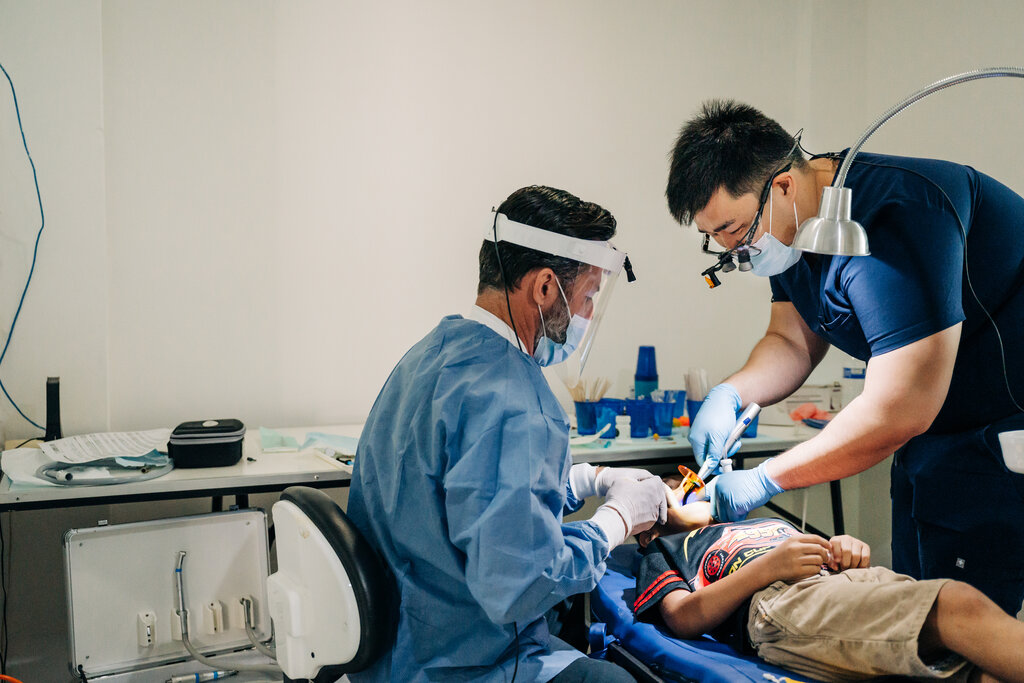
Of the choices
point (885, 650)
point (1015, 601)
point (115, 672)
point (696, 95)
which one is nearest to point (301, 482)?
point (115, 672)

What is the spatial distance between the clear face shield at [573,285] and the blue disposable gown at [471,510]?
13 centimetres

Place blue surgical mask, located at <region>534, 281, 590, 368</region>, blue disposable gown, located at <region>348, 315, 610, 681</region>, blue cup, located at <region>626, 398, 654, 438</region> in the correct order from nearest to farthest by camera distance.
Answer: blue disposable gown, located at <region>348, 315, 610, 681</region>
blue surgical mask, located at <region>534, 281, 590, 368</region>
blue cup, located at <region>626, 398, 654, 438</region>

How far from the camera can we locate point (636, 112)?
320cm

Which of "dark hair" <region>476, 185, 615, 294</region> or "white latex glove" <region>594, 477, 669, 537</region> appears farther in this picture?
"white latex glove" <region>594, 477, 669, 537</region>

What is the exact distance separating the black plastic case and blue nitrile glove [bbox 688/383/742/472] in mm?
1367

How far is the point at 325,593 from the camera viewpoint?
1.21 meters

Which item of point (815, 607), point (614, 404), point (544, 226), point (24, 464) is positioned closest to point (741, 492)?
point (815, 607)

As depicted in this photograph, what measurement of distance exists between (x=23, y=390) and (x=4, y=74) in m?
0.99

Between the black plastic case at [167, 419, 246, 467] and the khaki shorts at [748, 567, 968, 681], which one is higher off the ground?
the black plastic case at [167, 419, 246, 467]

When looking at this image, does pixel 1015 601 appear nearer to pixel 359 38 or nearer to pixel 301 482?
pixel 301 482

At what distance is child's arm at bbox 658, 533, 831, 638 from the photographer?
5.52 feet

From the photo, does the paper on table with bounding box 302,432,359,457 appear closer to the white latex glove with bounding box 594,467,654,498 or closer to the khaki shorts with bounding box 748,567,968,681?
the white latex glove with bounding box 594,467,654,498

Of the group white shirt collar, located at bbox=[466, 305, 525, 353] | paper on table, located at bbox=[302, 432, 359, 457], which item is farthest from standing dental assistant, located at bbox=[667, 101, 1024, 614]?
paper on table, located at bbox=[302, 432, 359, 457]

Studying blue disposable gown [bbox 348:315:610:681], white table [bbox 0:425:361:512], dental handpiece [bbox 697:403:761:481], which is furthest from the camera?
dental handpiece [bbox 697:403:761:481]
